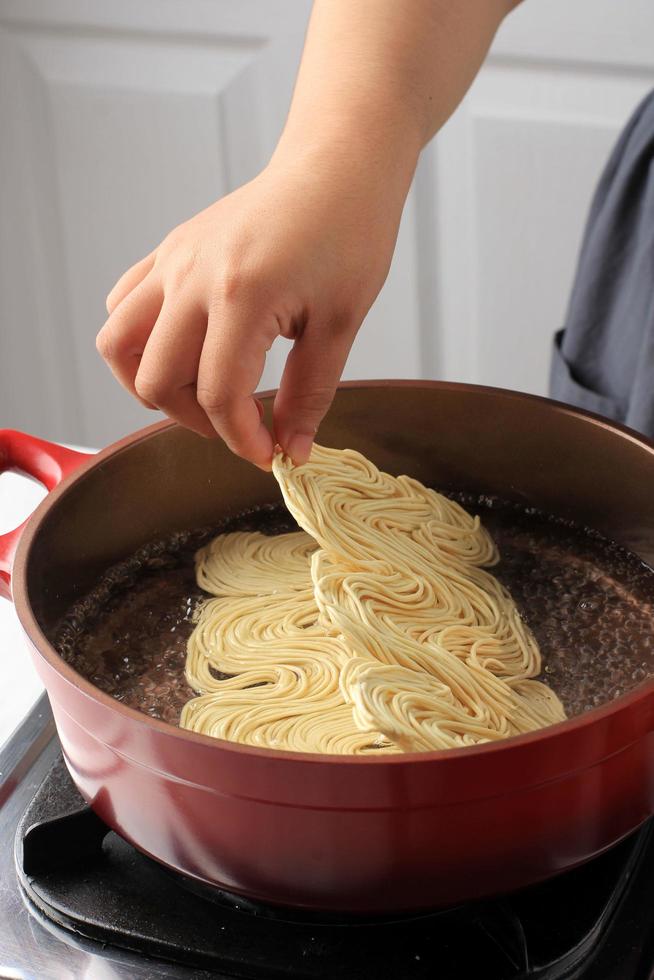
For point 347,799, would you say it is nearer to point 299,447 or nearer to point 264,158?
point 299,447

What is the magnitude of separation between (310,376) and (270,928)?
1.33 ft

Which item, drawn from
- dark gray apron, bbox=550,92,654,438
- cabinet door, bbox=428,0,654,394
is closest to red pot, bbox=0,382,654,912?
dark gray apron, bbox=550,92,654,438

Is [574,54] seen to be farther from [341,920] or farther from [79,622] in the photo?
[341,920]

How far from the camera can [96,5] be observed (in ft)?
7.69

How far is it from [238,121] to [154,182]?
9.6 inches

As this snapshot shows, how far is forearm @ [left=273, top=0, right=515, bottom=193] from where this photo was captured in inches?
37.1

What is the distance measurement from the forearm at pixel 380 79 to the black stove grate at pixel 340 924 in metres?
0.56

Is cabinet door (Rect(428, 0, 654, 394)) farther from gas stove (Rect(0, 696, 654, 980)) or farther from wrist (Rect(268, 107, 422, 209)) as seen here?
gas stove (Rect(0, 696, 654, 980))

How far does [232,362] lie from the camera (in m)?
0.84

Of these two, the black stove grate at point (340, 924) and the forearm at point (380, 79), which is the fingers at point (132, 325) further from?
the black stove grate at point (340, 924)

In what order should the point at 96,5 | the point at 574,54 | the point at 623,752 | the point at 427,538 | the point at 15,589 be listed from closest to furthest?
the point at 623,752, the point at 15,589, the point at 427,538, the point at 574,54, the point at 96,5

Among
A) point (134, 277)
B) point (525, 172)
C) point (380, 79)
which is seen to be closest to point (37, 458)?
point (134, 277)

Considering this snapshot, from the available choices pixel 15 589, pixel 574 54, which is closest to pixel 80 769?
pixel 15 589

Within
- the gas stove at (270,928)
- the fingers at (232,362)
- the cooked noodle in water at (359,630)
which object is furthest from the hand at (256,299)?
the gas stove at (270,928)
